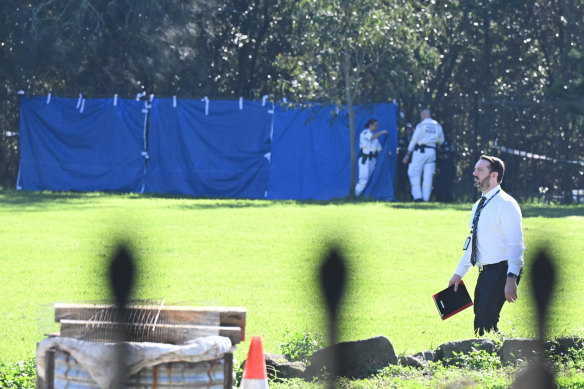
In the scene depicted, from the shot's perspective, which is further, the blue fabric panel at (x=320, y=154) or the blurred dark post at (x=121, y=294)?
the blue fabric panel at (x=320, y=154)

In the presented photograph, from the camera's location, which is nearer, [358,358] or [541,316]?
[541,316]

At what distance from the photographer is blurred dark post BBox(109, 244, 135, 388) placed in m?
4.73

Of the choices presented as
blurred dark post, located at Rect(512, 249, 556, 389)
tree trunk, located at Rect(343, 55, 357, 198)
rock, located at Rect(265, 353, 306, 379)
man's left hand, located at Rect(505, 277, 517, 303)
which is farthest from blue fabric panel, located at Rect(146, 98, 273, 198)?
blurred dark post, located at Rect(512, 249, 556, 389)

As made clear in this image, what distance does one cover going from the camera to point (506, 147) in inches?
1129

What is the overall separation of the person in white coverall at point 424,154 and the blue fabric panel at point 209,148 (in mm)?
3864

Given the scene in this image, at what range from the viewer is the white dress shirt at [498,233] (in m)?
8.96

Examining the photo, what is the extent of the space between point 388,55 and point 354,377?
22692 millimetres

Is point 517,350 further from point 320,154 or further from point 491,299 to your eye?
point 320,154

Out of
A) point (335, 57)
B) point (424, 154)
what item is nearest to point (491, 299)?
point (424, 154)

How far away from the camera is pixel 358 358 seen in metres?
7.40

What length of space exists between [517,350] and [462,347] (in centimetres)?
44

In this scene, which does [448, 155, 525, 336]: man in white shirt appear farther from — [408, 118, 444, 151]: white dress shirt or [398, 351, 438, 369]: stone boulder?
[408, 118, 444, 151]: white dress shirt

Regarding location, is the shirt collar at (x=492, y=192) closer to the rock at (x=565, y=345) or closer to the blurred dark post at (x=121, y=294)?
the rock at (x=565, y=345)

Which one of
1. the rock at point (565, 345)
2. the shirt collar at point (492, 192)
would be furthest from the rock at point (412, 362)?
the shirt collar at point (492, 192)
